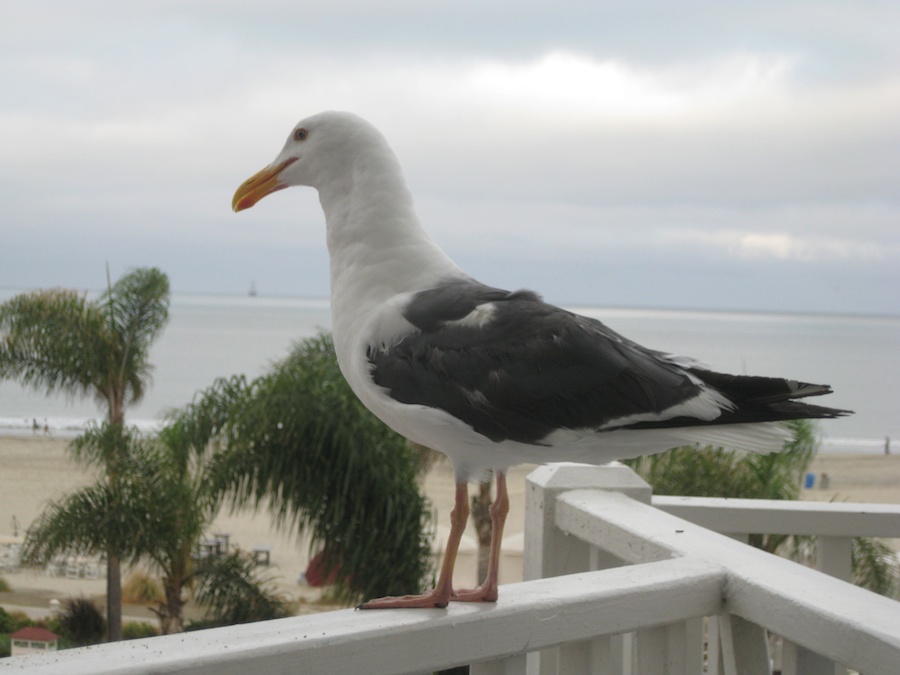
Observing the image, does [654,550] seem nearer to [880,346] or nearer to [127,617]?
[127,617]

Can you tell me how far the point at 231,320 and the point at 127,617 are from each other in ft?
297

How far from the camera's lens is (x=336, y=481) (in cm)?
853

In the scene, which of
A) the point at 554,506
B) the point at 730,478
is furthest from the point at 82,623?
the point at 554,506

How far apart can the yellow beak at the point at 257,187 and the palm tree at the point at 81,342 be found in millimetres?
9453

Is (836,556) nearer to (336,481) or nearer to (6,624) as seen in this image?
(336,481)

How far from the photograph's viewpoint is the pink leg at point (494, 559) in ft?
4.46

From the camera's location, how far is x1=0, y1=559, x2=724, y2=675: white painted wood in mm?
1033

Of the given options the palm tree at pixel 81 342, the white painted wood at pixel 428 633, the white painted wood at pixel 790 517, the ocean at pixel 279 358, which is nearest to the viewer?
the white painted wood at pixel 428 633

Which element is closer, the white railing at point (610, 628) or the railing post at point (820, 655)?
the white railing at point (610, 628)

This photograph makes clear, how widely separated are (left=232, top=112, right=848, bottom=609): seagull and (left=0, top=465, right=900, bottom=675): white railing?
0.31ft

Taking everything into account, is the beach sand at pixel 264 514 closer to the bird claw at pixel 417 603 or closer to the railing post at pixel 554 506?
the railing post at pixel 554 506

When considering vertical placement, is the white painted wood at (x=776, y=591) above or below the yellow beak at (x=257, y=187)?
below

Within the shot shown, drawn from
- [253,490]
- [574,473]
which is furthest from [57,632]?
[574,473]

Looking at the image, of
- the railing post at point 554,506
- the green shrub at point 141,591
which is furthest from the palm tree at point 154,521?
the railing post at point 554,506
